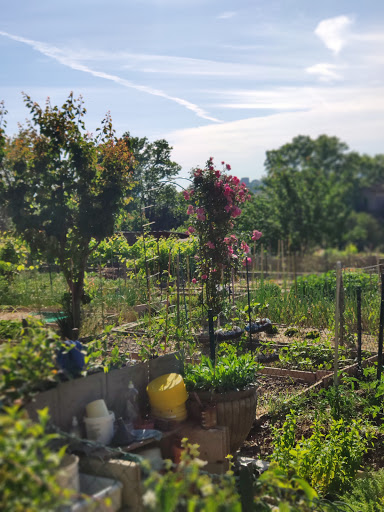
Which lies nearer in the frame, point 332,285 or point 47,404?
point 47,404

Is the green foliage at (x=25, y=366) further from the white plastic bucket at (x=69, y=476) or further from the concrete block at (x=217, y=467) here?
the concrete block at (x=217, y=467)

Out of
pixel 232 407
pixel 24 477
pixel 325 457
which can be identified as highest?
pixel 24 477

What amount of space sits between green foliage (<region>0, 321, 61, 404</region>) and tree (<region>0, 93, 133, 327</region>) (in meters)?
3.75

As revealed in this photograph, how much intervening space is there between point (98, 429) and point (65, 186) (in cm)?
383

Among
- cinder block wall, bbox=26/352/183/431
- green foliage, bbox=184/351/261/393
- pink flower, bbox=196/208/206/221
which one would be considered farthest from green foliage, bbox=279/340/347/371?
cinder block wall, bbox=26/352/183/431

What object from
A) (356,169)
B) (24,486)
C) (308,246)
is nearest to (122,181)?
(24,486)

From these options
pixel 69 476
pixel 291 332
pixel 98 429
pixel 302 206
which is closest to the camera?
pixel 69 476

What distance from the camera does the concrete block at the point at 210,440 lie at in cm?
362

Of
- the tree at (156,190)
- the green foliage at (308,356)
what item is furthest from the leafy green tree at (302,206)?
the green foliage at (308,356)

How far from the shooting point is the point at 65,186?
6402 millimetres

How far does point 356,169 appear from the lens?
169 ft

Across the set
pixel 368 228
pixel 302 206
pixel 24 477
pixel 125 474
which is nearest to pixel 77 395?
pixel 125 474

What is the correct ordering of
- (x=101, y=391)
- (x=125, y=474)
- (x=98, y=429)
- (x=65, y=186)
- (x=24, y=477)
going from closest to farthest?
1. (x=24, y=477)
2. (x=125, y=474)
3. (x=98, y=429)
4. (x=101, y=391)
5. (x=65, y=186)

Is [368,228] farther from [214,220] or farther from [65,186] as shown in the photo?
[65,186]
